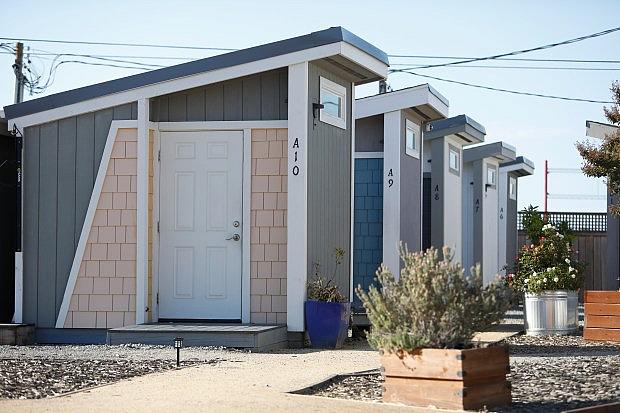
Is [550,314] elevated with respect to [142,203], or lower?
lower

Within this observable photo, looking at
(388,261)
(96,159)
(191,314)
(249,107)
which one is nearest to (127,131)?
(96,159)

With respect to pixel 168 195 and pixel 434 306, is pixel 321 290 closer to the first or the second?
pixel 168 195

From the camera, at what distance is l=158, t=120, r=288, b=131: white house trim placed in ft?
41.8

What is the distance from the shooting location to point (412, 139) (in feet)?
56.1

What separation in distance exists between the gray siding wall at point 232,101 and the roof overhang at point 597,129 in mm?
5966

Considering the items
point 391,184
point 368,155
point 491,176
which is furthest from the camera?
point 491,176

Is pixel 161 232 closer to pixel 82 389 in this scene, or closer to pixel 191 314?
pixel 191 314

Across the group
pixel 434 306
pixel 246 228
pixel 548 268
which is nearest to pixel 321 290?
pixel 246 228

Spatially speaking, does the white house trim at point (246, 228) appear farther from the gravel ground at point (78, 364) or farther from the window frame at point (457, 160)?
the window frame at point (457, 160)

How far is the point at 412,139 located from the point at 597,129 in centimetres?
270

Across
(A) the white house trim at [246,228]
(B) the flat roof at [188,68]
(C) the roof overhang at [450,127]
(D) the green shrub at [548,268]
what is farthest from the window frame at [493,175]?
(A) the white house trim at [246,228]

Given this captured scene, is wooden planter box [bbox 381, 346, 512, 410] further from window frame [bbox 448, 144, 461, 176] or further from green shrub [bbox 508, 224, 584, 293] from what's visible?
window frame [bbox 448, 144, 461, 176]

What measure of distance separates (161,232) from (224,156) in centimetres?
113

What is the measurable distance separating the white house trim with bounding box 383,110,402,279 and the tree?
2.56 meters
